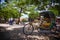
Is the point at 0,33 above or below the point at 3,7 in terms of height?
below

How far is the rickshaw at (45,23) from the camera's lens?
1.46 meters

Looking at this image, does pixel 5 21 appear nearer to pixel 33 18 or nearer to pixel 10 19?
pixel 10 19

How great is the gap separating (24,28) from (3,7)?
0.42 m

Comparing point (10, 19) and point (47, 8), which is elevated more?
point (47, 8)

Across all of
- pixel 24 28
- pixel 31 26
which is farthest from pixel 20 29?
pixel 31 26

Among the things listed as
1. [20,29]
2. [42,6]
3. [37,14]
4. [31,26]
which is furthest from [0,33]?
[42,6]

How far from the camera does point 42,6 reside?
149cm

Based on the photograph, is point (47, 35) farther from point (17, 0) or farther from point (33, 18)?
point (17, 0)

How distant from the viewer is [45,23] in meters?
1.46

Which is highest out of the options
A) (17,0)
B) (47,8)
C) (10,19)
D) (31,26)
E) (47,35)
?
(17,0)

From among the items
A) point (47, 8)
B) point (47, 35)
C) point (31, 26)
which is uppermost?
point (47, 8)

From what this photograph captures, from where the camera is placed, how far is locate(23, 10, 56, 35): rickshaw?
4.79 ft

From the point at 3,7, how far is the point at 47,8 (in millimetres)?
623

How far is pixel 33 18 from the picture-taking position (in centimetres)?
144
